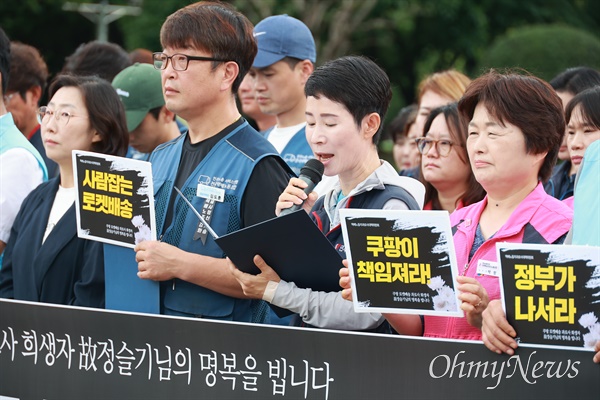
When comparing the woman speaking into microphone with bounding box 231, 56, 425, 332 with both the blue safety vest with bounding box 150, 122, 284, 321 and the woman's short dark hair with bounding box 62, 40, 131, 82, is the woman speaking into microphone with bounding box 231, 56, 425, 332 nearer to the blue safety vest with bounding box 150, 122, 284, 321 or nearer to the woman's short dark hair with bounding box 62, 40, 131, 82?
the blue safety vest with bounding box 150, 122, 284, 321

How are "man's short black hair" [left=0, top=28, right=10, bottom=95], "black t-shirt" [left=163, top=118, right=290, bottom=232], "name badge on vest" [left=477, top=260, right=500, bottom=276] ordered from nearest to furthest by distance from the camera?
"name badge on vest" [left=477, top=260, right=500, bottom=276] < "black t-shirt" [left=163, top=118, right=290, bottom=232] < "man's short black hair" [left=0, top=28, right=10, bottom=95]

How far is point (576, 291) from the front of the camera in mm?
2859

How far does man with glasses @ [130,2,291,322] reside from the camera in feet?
12.9

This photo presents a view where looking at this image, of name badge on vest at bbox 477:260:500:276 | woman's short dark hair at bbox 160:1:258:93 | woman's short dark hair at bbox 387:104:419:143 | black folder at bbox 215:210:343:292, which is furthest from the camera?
woman's short dark hair at bbox 387:104:419:143

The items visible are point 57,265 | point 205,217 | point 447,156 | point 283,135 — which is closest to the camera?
point 205,217

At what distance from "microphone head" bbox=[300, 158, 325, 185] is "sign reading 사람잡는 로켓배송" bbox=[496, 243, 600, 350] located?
3.25ft

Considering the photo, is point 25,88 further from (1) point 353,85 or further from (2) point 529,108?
(2) point 529,108

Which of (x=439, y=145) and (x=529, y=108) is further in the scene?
(x=439, y=145)

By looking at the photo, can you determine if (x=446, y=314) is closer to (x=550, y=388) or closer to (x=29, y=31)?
(x=550, y=388)

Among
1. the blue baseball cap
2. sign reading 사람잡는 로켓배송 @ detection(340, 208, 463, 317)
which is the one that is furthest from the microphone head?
the blue baseball cap

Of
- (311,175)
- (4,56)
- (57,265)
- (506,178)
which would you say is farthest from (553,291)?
(4,56)

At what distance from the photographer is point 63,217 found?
4508 millimetres

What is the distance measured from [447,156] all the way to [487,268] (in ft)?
6.21

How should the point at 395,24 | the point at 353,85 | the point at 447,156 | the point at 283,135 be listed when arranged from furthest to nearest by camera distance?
the point at 395,24 < the point at 283,135 < the point at 447,156 < the point at 353,85
